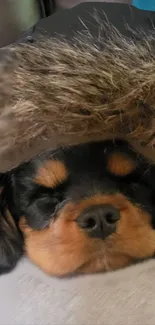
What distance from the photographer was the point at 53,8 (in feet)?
4.17

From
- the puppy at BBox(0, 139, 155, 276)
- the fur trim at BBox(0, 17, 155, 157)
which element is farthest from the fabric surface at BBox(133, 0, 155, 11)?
the puppy at BBox(0, 139, 155, 276)

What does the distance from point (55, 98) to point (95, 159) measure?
102 millimetres

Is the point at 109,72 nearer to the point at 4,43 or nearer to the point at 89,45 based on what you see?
the point at 89,45

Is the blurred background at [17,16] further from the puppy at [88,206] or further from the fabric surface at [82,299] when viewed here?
the fabric surface at [82,299]

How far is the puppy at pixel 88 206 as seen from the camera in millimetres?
775

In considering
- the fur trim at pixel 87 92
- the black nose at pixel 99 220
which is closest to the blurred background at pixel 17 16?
the fur trim at pixel 87 92

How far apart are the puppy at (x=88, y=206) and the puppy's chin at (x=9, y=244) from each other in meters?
0.04

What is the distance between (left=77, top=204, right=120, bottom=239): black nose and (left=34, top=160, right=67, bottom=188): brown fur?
59mm

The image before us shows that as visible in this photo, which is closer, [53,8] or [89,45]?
[89,45]

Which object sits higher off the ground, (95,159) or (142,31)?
(142,31)

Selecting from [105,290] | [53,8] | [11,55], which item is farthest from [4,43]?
[105,290]

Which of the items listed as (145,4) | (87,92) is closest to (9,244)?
(87,92)

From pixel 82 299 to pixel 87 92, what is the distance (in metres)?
0.28

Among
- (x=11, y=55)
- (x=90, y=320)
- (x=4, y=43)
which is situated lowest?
(x=90, y=320)
